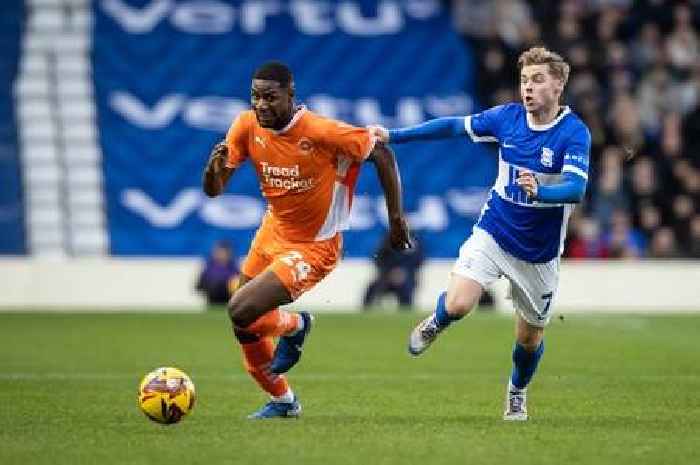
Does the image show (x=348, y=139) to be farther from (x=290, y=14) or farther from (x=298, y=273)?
(x=290, y=14)

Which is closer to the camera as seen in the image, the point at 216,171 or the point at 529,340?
the point at 216,171

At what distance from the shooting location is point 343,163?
10938 millimetres

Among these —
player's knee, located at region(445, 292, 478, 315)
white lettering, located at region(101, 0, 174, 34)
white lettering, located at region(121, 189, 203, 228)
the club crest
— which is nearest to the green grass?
player's knee, located at region(445, 292, 478, 315)

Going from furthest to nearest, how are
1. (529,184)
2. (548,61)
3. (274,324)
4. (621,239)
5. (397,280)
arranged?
(397,280)
(621,239)
(274,324)
(548,61)
(529,184)


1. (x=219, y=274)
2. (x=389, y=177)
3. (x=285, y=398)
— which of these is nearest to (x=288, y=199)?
(x=389, y=177)

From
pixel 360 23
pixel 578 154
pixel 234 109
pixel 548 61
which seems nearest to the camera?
pixel 578 154

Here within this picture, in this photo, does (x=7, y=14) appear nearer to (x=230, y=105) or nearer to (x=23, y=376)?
(x=230, y=105)

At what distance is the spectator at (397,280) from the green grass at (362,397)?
10.7 ft

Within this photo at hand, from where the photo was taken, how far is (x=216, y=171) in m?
10.4

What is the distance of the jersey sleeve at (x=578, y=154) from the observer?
10.2 metres

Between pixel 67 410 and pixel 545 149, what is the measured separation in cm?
350

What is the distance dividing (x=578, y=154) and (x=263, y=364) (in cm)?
228

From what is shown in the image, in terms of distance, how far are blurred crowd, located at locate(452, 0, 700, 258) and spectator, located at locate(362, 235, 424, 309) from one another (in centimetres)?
230

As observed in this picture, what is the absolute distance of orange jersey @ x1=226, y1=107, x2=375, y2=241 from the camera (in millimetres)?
10742
